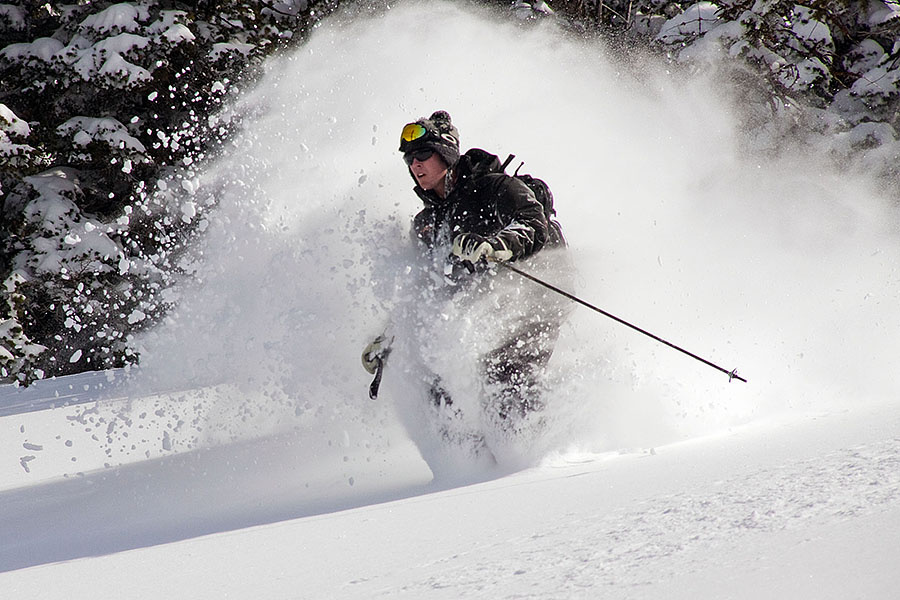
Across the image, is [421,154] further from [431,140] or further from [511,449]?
[511,449]

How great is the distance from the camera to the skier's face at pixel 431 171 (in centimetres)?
417

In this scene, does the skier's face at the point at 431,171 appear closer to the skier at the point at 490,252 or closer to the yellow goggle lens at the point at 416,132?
the skier at the point at 490,252

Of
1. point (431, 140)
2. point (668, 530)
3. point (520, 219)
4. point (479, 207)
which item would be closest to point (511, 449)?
point (520, 219)

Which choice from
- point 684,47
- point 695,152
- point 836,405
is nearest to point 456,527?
point 836,405

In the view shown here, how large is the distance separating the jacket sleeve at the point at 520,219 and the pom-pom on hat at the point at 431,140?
11.6 inches

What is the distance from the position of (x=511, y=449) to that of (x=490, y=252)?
89cm

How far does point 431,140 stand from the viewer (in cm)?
416

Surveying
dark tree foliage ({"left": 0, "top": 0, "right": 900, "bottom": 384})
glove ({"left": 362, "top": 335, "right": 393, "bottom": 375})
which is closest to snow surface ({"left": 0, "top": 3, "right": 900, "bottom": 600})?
glove ({"left": 362, "top": 335, "right": 393, "bottom": 375})

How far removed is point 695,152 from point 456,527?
8.36 metres

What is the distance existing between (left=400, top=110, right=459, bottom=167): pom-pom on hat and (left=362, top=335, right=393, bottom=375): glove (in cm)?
96

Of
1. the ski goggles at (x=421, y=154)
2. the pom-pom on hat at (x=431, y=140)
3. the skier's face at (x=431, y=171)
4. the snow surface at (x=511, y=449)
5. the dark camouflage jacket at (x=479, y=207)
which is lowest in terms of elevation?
the snow surface at (x=511, y=449)

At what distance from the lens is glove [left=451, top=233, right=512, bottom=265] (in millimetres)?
3668

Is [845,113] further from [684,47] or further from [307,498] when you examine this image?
[307,498]

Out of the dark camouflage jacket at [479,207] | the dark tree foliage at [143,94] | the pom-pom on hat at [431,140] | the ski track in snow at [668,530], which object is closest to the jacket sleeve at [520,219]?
the dark camouflage jacket at [479,207]
